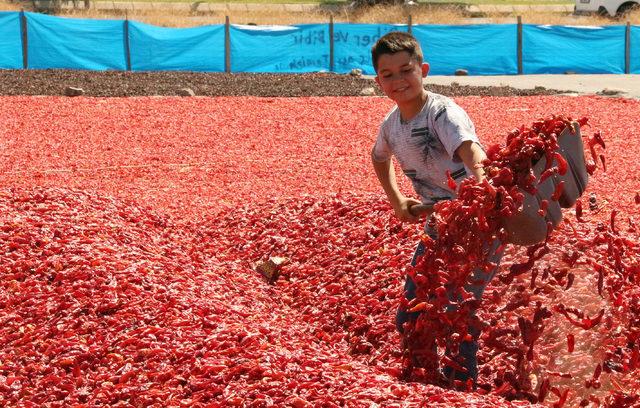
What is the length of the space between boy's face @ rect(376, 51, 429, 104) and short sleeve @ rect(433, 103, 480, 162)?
0.19m

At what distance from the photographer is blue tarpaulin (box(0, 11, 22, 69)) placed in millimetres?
27969

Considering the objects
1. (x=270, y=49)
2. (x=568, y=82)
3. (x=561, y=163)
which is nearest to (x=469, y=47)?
(x=568, y=82)

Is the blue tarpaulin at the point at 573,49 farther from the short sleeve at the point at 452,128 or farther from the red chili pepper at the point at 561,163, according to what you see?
the red chili pepper at the point at 561,163

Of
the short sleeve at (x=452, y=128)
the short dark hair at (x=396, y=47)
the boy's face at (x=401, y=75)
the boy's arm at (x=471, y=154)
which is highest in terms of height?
the short dark hair at (x=396, y=47)

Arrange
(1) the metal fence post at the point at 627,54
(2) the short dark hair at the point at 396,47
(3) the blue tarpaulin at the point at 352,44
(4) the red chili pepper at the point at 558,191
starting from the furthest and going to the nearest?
(1) the metal fence post at the point at 627,54 < (3) the blue tarpaulin at the point at 352,44 < (2) the short dark hair at the point at 396,47 < (4) the red chili pepper at the point at 558,191

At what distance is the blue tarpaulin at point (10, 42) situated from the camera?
1101 inches

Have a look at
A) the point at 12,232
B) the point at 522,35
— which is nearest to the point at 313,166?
the point at 12,232

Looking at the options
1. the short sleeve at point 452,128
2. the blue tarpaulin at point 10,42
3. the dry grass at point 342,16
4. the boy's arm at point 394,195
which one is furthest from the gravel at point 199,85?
the short sleeve at point 452,128

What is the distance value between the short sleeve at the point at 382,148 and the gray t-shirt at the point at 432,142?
0.02 meters

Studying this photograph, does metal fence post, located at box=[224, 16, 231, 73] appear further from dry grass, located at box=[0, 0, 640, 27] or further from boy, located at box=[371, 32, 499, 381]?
boy, located at box=[371, 32, 499, 381]

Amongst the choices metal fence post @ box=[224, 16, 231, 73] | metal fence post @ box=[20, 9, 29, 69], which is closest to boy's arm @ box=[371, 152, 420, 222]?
metal fence post @ box=[224, 16, 231, 73]

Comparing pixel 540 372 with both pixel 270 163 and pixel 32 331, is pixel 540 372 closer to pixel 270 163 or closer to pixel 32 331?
pixel 32 331

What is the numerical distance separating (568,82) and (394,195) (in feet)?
72.9

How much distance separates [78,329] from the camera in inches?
229
